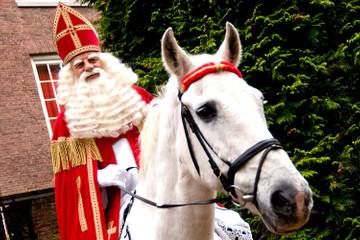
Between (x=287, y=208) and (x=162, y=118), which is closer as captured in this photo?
(x=287, y=208)

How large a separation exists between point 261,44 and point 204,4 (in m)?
0.96

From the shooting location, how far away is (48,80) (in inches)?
501

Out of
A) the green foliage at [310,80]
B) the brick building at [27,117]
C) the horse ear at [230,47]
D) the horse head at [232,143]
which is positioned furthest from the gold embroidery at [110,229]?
the brick building at [27,117]

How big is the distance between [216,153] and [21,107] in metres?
10.8

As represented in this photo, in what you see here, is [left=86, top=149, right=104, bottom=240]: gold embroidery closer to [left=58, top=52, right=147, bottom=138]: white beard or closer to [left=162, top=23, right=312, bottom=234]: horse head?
[left=58, top=52, right=147, bottom=138]: white beard

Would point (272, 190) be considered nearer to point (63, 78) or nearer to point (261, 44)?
point (63, 78)

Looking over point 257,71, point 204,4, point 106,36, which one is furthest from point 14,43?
point 257,71

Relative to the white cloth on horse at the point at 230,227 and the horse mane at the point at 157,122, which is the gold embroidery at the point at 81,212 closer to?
the horse mane at the point at 157,122

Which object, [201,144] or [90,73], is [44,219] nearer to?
[90,73]

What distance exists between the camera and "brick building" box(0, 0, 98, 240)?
11.1 m

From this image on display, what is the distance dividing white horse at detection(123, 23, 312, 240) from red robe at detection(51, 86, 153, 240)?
22.1 inches

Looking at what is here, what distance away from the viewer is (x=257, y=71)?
513cm

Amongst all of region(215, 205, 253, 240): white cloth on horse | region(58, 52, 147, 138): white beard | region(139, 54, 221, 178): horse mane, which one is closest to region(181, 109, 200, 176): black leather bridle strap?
region(139, 54, 221, 178): horse mane

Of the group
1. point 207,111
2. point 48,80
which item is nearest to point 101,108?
point 207,111
